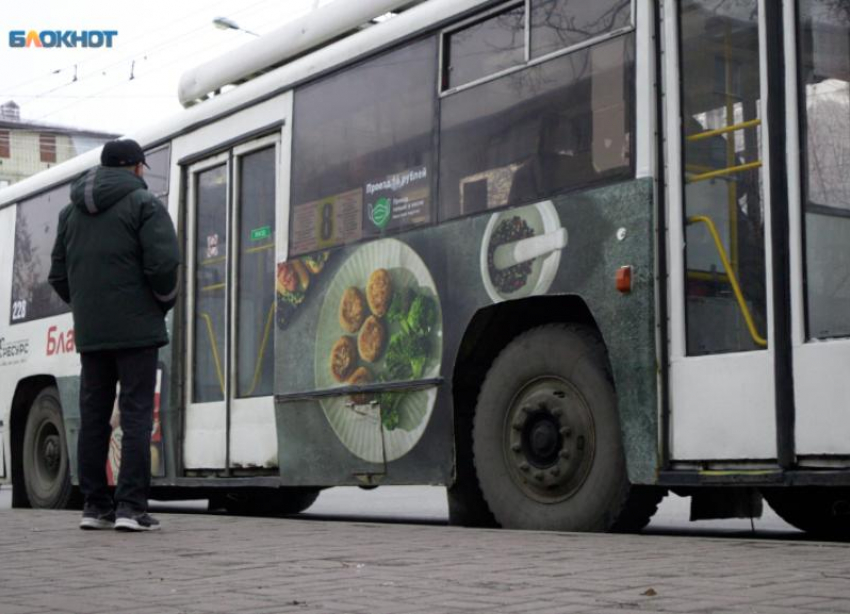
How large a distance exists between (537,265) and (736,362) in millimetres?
1352

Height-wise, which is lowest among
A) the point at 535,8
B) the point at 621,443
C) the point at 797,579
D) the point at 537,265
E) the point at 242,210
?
the point at 797,579

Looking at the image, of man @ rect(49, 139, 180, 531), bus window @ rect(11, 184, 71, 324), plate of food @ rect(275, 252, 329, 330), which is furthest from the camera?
bus window @ rect(11, 184, 71, 324)

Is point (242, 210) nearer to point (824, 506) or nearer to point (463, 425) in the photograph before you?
point (463, 425)

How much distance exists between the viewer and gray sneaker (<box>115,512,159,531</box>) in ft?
25.4

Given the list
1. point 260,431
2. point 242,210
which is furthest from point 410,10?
point 260,431

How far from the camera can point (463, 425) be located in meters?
8.17

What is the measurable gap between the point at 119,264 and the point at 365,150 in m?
1.87

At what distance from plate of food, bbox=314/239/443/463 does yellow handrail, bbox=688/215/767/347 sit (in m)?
1.92

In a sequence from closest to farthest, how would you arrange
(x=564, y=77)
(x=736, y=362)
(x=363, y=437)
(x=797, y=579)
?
(x=797, y=579) < (x=736, y=362) < (x=564, y=77) < (x=363, y=437)

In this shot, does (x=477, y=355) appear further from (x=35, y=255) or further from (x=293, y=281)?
(x=35, y=255)

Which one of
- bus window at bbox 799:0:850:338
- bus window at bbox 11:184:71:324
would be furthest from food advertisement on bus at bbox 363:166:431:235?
bus window at bbox 11:184:71:324

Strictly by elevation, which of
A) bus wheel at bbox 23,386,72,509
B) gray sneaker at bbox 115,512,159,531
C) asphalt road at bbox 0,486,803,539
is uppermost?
bus wheel at bbox 23,386,72,509

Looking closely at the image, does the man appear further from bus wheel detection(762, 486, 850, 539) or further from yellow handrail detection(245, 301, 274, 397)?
bus wheel detection(762, 486, 850, 539)

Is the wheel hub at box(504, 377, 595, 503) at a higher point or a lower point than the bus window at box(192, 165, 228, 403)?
lower
